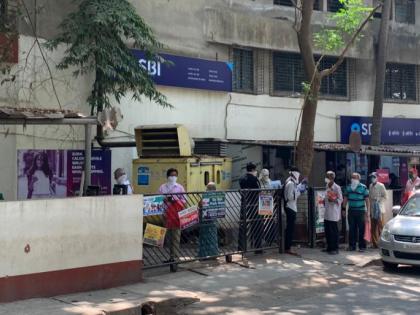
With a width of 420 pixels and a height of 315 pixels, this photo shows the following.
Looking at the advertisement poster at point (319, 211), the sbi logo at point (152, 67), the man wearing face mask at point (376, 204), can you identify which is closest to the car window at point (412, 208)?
the man wearing face mask at point (376, 204)

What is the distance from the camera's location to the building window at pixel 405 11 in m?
21.8

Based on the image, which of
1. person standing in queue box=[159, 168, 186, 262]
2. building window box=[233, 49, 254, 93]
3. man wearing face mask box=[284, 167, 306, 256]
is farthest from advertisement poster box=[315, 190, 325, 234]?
building window box=[233, 49, 254, 93]

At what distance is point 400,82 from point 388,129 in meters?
2.17

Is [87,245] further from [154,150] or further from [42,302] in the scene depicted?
[154,150]

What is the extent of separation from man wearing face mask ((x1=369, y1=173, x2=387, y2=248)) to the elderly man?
1.35 meters

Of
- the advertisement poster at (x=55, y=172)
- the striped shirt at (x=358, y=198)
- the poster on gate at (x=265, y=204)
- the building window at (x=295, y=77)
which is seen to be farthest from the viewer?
the building window at (x=295, y=77)

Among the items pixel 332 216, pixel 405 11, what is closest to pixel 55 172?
pixel 332 216

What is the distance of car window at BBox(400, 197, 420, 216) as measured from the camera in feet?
35.9

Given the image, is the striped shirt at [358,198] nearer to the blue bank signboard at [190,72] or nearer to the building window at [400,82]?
the blue bank signboard at [190,72]

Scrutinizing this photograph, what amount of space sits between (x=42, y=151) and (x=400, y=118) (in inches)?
524

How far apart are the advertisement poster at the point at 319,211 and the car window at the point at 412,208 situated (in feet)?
6.20

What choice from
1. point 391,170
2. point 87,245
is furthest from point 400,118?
point 87,245

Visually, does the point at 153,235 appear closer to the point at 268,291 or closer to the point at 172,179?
the point at 268,291

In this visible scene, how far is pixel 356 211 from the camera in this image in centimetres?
1212
